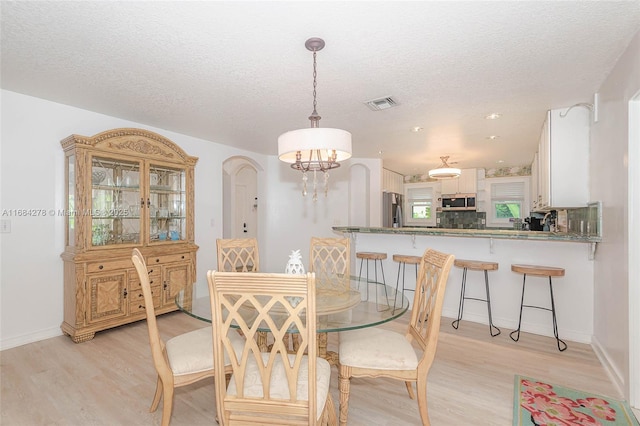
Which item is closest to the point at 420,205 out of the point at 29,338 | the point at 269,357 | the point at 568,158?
the point at 568,158

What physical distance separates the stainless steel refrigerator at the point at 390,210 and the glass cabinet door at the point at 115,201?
436 centimetres

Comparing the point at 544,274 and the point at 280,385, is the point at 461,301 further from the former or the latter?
the point at 280,385

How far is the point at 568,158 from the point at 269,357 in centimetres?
333

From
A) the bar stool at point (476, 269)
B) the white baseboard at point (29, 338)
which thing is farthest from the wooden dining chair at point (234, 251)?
the bar stool at point (476, 269)

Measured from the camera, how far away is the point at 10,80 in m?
2.56

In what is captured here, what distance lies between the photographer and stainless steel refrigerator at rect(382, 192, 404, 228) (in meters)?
6.35

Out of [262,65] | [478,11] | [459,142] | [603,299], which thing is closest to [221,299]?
[262,65]

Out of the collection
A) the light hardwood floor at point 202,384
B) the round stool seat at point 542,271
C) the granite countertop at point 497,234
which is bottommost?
the light hardwood floor at point 202,384

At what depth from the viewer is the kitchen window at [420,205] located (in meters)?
7.74

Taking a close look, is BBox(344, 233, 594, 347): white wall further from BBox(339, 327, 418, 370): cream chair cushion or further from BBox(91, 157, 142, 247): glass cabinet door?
BBox(91, 157, 142, 247): glass cabinet door

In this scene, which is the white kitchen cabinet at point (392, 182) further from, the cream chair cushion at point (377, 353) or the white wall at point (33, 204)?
the cream chair cushion at point (377, 353)

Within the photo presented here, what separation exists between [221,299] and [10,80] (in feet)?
9.48

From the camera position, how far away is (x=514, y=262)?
11.0 feet

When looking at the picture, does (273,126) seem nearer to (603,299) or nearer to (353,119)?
(353,119)
